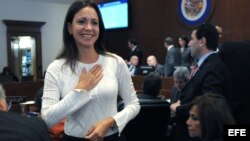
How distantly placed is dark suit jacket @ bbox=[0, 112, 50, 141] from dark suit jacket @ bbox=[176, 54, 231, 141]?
1.57m

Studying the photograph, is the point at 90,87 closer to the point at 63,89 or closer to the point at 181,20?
the point at 63,89

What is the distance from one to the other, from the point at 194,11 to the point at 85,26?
637cm

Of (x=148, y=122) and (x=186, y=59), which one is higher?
(x=186, y=59)

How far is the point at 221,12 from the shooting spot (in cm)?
705

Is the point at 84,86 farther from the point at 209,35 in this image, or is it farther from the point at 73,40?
the point at 209,35

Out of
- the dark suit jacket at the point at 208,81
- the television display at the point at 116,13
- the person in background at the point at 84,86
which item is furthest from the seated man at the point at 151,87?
the television display at the point at 116,13

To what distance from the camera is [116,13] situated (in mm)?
9391


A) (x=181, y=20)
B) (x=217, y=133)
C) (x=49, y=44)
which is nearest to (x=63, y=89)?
(x=217, y=133)

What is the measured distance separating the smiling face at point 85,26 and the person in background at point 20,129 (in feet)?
2.29

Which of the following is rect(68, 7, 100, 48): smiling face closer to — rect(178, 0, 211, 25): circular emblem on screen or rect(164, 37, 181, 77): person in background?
rect(164, 37, 181, 77): person in background

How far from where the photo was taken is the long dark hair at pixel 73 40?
5.05ft

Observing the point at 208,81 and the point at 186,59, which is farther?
the point at 186,59

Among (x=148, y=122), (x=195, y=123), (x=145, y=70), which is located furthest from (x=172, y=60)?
(x=195, y=123)

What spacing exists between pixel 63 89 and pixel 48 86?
0.07 meters
